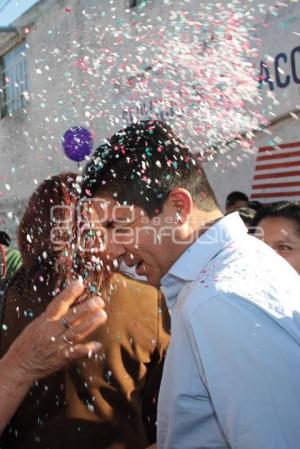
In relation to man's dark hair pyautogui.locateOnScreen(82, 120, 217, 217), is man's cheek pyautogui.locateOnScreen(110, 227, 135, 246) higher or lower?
lower

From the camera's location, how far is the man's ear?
69.2 inches

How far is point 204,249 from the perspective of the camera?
1617mm

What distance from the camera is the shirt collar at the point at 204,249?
1592 millimetres

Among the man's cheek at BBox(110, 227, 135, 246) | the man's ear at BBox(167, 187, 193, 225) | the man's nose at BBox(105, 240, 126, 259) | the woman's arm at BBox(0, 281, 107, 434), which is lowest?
the woman's arm at BBox(0, 281, 107, 434)

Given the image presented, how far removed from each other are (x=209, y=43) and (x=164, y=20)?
78.6 inches

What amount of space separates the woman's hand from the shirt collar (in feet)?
0.80

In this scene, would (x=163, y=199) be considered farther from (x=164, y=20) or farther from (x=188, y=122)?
(x=164, y=20)

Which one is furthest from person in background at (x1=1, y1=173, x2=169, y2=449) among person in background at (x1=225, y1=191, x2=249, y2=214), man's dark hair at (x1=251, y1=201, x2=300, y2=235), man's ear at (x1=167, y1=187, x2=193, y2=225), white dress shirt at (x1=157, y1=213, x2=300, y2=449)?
person in background at (x1=225, y1=191, x2=249, y2=214)

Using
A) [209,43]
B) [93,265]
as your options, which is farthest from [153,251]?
[209,43]

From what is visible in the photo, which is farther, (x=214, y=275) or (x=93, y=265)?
(x=93, y=265)

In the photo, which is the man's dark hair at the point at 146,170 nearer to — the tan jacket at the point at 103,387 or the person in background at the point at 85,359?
the person in background at the point at 85,359

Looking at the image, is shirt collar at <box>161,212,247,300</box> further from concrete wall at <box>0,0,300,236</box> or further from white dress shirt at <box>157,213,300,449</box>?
concrete wall at <box>0,0,300,236</box>

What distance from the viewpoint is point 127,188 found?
6.08ft

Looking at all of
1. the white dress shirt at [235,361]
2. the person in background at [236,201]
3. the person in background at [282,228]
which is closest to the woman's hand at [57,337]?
the white dress shirt at [235,361]
